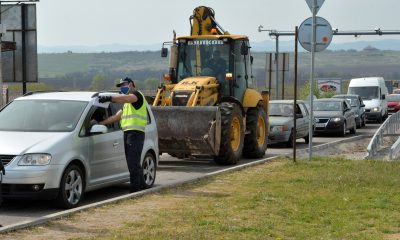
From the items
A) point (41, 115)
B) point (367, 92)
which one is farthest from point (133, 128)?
point (367, 92)

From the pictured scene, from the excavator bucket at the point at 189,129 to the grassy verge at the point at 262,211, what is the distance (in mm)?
2636

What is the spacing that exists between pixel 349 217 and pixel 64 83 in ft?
368

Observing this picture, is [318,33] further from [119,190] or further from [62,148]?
[62,148]

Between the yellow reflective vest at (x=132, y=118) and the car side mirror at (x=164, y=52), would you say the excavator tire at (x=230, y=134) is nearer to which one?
the car side mirror at (x=164, y=52)

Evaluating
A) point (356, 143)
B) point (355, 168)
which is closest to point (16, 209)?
point (355, 168)

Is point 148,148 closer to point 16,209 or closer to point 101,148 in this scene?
point 101,148

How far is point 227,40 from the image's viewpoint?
1978 centimetres

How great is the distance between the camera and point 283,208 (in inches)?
423

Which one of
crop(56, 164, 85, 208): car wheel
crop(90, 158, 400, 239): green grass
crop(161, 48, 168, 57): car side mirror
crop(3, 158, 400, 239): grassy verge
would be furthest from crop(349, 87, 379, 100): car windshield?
crop(56, 164, 85, 208): car wheel

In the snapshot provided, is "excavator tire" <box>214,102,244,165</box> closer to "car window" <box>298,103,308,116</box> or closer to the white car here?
the white car

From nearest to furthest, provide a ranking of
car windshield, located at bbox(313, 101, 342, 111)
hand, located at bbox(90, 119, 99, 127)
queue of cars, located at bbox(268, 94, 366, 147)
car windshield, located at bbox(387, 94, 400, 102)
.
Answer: hand, located at bbox(90, 119, 99, 127) < queue of cars, located at bbox(268, 94, 366, 147) < car windshield, located at bbox(313, 101, 342, 111) < car windshield, located at bbox(387, 94, 400, 102)

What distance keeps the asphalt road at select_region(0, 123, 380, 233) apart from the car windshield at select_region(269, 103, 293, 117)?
123cm

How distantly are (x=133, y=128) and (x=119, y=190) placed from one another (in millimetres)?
1431

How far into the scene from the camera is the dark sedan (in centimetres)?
3002
